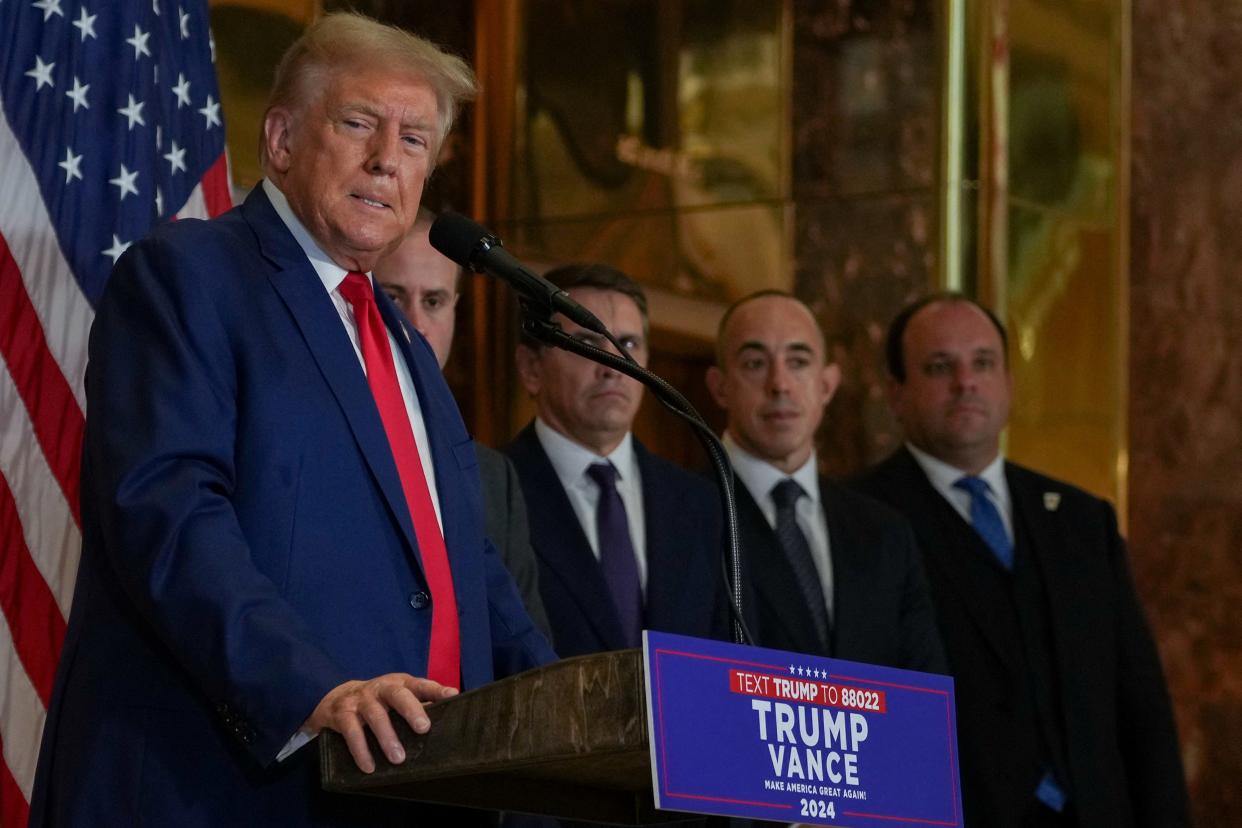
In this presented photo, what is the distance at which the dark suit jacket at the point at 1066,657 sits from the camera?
4379mm

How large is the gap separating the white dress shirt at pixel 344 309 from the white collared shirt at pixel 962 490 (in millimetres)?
2445

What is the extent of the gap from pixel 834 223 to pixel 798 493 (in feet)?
6.10

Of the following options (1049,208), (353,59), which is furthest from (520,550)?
(1049,208)

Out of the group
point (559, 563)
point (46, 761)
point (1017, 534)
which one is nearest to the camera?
point (46, 761)

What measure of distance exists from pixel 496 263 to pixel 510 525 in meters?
1.33

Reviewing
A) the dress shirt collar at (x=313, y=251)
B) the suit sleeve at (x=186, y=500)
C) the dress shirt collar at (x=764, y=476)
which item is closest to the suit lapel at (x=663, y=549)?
the dress shirt collar at (x=764, y=476)

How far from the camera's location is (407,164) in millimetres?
2557

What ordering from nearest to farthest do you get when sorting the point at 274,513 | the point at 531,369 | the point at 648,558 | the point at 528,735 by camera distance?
the point at 528,735
the point at 274,513
the point at 648,558
the point at 531,369

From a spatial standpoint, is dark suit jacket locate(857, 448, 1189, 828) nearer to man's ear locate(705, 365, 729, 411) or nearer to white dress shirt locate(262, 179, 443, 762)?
man's ear locate(705, 365, 729, 411)

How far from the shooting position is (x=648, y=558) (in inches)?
153

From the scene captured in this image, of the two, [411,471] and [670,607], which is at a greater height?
[670,607]

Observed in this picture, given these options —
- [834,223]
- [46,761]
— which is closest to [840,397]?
[834,223]

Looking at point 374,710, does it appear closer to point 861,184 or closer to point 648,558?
point 648,558

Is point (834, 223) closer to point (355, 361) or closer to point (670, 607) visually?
point (670, 607)
